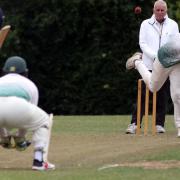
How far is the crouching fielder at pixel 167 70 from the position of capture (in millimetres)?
13742

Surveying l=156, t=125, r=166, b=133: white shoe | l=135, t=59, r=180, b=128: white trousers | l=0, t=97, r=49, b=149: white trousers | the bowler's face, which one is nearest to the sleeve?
the bowler's face

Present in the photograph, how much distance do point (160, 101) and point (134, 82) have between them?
15267mm

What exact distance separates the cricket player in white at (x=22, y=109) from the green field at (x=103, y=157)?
38cm

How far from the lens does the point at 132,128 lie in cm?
1559

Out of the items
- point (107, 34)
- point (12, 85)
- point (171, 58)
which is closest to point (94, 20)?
point (107, 34)

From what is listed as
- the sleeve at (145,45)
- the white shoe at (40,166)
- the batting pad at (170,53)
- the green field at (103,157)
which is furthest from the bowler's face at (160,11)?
the white shoe at (40,166)

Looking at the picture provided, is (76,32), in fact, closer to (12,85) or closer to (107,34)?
(107,34)

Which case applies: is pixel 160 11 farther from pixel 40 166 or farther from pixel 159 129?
pixel 40 166

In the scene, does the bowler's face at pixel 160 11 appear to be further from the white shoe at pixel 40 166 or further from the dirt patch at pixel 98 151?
the white shoe at pixel 40 166

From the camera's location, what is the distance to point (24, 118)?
35.8 feet

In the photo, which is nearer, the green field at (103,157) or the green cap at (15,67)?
the green field at (103,157)

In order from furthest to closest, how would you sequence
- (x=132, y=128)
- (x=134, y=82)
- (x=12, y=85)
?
1. (x=134, y=82)
2. (x=132, y=128)
3. (x=12, y=85)

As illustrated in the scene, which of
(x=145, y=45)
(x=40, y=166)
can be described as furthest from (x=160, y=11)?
(x=40, y=166)

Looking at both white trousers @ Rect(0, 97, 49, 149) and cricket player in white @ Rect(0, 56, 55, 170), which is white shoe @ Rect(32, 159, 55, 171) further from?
white trousers @ Rect(0, 97, 49, 149)
